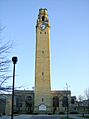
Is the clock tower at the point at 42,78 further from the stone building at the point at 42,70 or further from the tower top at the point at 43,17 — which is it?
the tower top at the point at 43,17

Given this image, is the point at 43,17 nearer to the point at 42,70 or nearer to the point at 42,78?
the point at 42,70

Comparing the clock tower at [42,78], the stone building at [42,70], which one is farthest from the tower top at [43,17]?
the clock tower at [42,78]

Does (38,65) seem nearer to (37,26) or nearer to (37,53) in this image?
(37,53)

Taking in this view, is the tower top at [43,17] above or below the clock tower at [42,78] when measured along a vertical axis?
above

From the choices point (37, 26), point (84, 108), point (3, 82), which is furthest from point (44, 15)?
point (3, 82)

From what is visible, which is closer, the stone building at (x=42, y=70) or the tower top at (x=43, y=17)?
the stone building at (x=42, y=70)

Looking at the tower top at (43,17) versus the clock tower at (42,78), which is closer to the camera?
the clock tower at (42,78)

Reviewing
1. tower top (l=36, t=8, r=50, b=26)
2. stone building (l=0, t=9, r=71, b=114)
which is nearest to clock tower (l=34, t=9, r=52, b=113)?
stone building (l=0, t=9, r=71, b=114)

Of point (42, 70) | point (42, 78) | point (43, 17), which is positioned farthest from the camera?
point (43, 17)

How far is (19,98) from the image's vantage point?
339ft

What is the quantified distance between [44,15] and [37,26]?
5461 millimetres

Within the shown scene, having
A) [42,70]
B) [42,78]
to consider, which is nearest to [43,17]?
[42,70]

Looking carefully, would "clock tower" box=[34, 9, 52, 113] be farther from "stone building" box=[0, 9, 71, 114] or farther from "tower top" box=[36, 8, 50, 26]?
"tower top" box=[36, 8, 50, 26]

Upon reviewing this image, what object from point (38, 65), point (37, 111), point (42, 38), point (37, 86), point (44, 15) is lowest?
point (37, 111)
